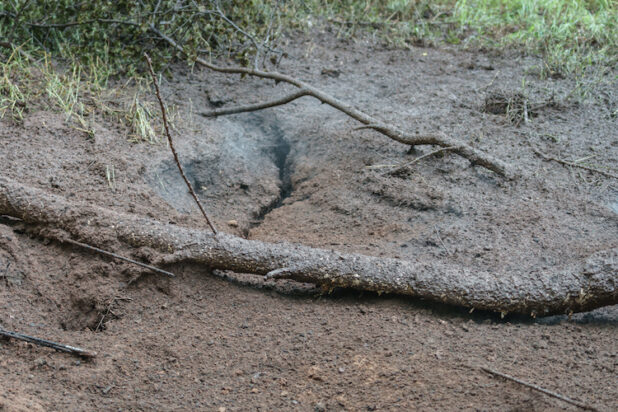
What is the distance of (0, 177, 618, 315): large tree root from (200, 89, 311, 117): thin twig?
1494 millimetres

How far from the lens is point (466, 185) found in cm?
365

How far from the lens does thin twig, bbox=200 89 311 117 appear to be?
4.24 meters

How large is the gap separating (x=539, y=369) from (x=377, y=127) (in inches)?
76.7

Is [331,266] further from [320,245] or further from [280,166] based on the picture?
[280,166]

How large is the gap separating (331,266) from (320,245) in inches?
14.6

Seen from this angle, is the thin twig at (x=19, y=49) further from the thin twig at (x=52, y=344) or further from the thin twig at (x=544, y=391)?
the thin twig at (x=544, y=391)

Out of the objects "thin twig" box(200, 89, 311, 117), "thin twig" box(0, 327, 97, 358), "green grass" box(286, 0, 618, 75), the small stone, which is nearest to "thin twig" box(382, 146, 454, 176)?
"thin twig" box(200, 89, 311, 117)

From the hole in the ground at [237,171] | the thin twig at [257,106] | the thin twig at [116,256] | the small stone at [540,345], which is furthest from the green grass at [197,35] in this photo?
the small stone at [540,345]

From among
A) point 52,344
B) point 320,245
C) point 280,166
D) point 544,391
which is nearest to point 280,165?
point 280,166

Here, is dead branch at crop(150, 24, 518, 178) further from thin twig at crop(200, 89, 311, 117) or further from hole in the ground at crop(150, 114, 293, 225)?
hole in the ground at crop(150, 114, 293, 225)

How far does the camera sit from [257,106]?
430cm

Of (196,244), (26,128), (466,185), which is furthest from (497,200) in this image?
(26,128)

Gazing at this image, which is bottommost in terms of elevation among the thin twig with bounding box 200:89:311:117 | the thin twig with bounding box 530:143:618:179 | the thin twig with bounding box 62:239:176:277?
the thin twig with bounding box 62:239:176:277

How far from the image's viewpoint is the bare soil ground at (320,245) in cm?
236
